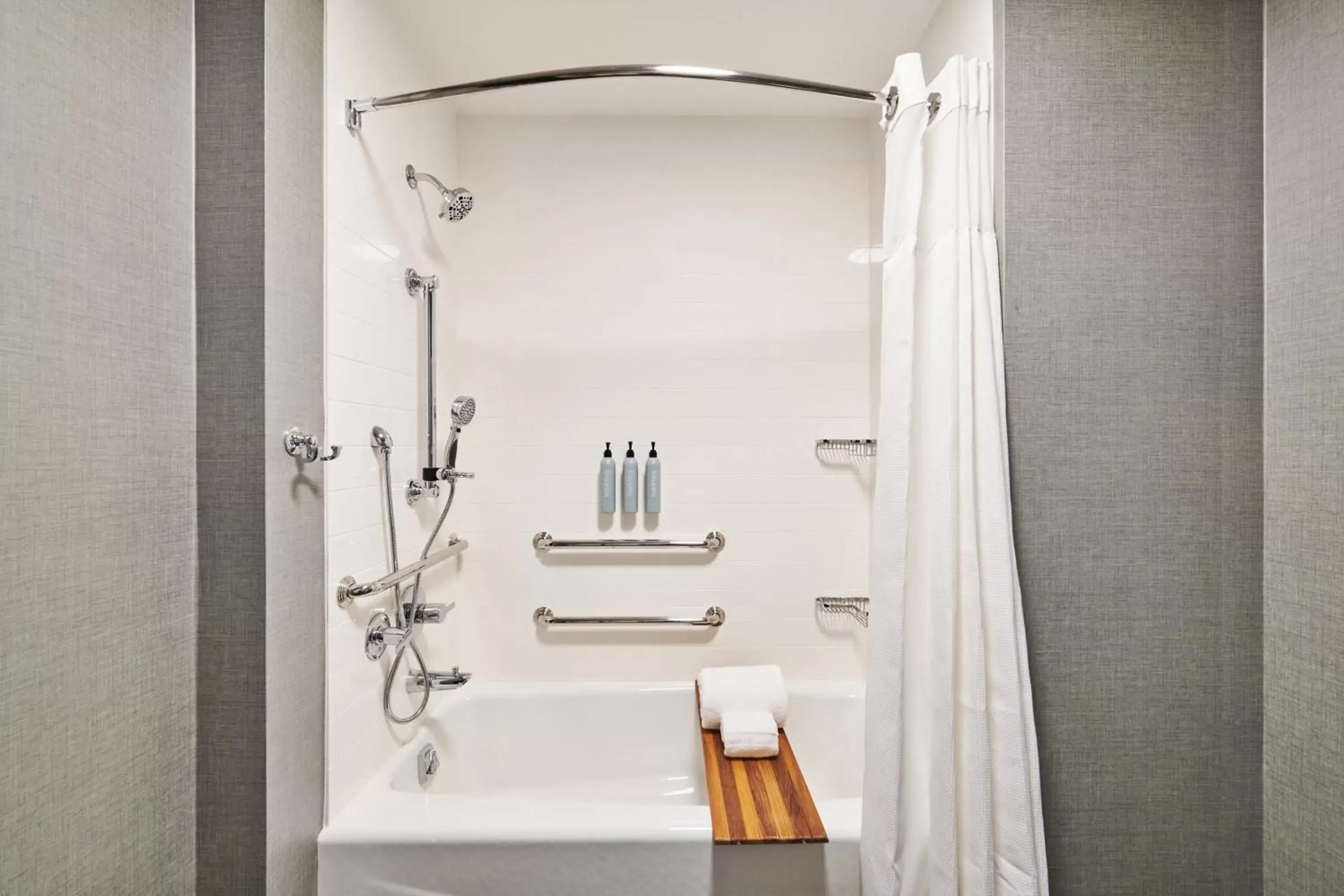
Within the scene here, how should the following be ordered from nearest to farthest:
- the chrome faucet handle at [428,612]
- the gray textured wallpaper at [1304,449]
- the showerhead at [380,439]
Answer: the gray textured wallpaper at [1304,449], the showerhead at [380,439], the chrome faucet handle at [428,612]

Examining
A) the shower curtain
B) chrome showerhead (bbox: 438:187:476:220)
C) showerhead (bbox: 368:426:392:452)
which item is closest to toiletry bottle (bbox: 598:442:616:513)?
showerhead (bbox: 368:426:392:452)

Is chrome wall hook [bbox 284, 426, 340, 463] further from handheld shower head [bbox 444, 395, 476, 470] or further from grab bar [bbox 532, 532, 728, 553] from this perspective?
grab bar [bbox 532, 532, 728, 553]

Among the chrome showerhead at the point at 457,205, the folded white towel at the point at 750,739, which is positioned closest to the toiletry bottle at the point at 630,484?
the folded white towel at the point at 750,739

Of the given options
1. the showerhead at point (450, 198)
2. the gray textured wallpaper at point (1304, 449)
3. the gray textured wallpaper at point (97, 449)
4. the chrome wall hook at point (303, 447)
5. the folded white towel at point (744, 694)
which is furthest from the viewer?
the folded white towel at point (744, 694)

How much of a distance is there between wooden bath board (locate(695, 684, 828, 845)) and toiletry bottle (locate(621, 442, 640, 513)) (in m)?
0.85

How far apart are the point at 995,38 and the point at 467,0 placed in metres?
1.43

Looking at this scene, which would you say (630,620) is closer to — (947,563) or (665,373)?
(665,373)

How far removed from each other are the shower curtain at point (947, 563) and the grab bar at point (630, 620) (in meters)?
1.02

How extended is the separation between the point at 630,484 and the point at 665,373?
0.45 meters

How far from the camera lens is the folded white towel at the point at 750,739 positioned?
6.61 ft

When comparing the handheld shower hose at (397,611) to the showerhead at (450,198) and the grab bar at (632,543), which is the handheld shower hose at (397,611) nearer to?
the grab bar at (632,543)

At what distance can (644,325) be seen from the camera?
100 inches

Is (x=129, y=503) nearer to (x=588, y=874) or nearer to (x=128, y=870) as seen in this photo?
(x=128, y=870)

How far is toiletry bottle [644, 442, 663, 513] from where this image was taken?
245cm
